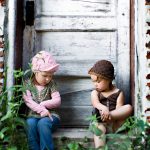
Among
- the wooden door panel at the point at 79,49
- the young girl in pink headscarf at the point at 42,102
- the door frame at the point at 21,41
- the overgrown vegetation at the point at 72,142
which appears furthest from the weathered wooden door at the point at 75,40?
the overgrown vegetation at the point at 72,142

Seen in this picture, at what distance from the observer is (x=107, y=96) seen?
5984 mm

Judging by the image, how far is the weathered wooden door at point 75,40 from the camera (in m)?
6.47

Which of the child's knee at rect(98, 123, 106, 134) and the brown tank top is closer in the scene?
the child's knee at rect(98, 123, 106, 134)

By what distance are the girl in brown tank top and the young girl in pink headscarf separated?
1.37ft

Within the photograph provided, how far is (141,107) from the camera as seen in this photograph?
574 centimetres

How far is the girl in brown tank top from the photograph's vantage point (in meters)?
5.86

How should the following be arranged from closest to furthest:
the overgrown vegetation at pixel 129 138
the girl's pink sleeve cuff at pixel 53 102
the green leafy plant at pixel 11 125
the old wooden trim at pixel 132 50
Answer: the overgrown vegetation at pixel 129 138, the green leafy plant at pixel 11 125, the girl's pink sleeve cuff at pixel 53 102, the old wooden trim at pixel 132 50

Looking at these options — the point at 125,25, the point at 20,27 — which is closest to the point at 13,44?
the point at 20,27

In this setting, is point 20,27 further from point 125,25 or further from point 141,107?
point 141,107

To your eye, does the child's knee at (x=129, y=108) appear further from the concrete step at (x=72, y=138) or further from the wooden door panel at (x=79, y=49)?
the wooden door panel at (x=79, y=49)

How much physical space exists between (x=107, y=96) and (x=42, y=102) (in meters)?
0.71

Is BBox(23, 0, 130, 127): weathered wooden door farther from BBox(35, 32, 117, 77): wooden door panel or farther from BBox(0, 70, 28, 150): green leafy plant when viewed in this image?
BBox(0, 70, 28, 150): green leafy plant

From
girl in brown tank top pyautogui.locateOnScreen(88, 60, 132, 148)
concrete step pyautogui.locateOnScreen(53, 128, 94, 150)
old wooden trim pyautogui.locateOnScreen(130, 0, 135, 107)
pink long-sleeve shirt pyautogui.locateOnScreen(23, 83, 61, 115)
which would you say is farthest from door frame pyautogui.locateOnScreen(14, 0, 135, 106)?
concrete step pyautogui.locateOnScreen(53, 128, 94, 150)

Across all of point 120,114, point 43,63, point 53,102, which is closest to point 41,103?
point 53,102
